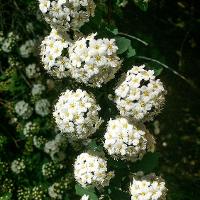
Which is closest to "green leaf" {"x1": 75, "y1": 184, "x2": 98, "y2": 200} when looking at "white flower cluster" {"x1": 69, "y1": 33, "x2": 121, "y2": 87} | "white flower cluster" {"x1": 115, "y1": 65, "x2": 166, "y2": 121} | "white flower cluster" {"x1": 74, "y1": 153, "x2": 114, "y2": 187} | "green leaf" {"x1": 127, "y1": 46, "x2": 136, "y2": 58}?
"white flower cluster" {"x1": 74, "y1": 153, "x2": 114, "y2": 187}

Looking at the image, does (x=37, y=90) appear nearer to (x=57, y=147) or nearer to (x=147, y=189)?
(x=57, y=147)

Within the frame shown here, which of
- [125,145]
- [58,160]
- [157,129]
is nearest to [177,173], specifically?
[157,129]

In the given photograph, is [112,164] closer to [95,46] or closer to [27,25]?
[95,46]

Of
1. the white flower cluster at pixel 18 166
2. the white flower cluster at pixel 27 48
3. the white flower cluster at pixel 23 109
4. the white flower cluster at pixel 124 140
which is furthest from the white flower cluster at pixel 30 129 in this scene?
the white flower cluster at pixel 124 140

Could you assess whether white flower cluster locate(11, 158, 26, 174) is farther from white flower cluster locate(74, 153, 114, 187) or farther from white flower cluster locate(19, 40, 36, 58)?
white flower cluster locate(74, 153, 114, 187)

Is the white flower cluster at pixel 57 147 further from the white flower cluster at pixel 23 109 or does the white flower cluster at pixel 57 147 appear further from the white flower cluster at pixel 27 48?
the white flower cluster at pixel 27 48

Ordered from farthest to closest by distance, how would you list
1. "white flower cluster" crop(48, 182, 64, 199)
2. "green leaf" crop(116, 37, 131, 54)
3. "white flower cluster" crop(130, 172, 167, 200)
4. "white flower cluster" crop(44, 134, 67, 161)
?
"white flower cluster" crop(44, 134, 67, 161) → "white flower cluster" crop(48, 182, 64, 199) → "green leaf" crop(116, 37, 131, 54) → "white flower cluster" crop(130, 172, 167, 200)

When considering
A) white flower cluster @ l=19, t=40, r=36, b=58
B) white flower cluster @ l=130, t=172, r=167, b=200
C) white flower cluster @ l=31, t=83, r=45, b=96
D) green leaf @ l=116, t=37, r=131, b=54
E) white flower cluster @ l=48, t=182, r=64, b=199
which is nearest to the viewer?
Result: white flower cluster @ l=130, t=172, r=167, b=200
